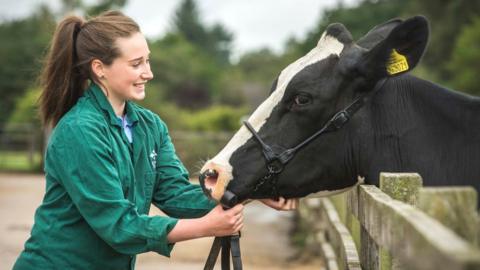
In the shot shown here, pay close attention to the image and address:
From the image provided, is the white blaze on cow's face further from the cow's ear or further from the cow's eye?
the cow's ear

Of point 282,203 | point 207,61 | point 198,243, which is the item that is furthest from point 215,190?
point 207,61

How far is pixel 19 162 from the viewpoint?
30.2 m

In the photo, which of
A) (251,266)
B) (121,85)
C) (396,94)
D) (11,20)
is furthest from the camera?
(11,20)

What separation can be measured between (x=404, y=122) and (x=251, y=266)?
5.91 meters

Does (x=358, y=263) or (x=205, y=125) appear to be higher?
(x=205, y=125)

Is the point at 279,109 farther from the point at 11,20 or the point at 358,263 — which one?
the point at 11,20

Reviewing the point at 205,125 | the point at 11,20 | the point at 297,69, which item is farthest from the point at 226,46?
the point at 297,69

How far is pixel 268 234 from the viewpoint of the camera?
12672 mm

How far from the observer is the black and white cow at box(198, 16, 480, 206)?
3.32 meters

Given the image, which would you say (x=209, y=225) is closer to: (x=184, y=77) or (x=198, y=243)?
(x=198, y=243)

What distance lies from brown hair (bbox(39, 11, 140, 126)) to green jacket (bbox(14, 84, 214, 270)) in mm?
157

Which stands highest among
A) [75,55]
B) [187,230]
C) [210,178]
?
[75,55]

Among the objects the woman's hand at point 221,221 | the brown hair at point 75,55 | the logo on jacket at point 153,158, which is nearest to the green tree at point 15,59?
the brown hair at point 75,55

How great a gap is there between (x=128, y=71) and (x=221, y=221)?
34.0 inches
